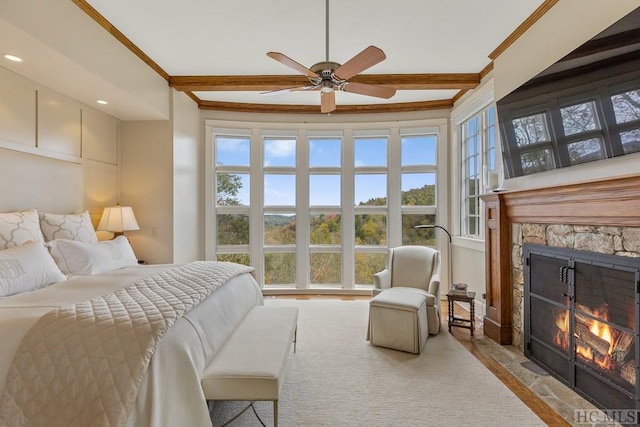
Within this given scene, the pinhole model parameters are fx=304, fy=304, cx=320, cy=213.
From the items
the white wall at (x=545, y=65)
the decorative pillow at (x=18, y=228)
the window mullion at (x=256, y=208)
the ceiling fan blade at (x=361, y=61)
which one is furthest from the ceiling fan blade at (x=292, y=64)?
the window mullion at (x=256, y=208)

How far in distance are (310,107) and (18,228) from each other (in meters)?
3.79

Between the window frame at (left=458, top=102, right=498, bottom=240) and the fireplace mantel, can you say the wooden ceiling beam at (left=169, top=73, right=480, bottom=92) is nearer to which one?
the window frame at (left=458, top=102, right=498, bottom=240)

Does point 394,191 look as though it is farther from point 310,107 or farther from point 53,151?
point 53,151

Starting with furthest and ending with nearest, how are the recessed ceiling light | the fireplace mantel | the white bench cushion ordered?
the recessed ceiling light, the fireplace mantel, the white bench cushion

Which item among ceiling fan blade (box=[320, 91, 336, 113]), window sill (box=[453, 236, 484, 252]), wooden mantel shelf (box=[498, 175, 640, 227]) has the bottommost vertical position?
window sill (box=[453, 236, 484, 252])

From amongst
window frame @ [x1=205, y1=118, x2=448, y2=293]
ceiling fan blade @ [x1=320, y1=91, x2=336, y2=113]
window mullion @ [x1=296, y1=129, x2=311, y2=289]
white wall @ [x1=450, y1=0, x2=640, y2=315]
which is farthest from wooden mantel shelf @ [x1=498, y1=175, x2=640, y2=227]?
window mullion @ [x1=296, y1=129, x2=311, y2=289]

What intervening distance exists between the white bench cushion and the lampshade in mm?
2302

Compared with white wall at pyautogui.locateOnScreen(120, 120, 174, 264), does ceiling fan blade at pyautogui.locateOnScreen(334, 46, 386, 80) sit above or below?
above

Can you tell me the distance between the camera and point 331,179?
5.04 meters

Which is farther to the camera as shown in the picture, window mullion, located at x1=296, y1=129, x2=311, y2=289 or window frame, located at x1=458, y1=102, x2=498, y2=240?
window mullion, located at x1=296, y1=129, x2=311, y2=289

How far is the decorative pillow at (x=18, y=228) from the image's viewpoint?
2.29m

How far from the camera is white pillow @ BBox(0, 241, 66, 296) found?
6.38ft

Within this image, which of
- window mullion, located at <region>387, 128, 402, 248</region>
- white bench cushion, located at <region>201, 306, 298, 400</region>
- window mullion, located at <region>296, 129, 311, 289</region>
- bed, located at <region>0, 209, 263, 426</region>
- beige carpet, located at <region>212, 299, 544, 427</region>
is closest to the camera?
bed, located at <region>0, 209, 263, 426</region>

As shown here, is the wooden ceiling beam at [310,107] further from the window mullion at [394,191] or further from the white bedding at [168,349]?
the white bedding at [168,349]
